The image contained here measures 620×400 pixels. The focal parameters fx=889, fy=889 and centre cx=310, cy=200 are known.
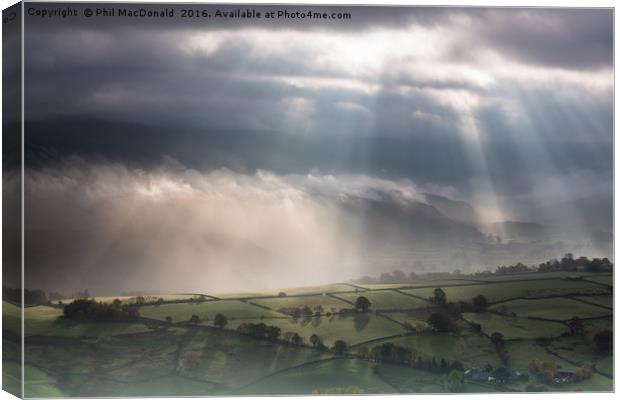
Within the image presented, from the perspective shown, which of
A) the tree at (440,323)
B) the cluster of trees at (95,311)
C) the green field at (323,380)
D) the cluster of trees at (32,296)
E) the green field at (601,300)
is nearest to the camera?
the cluster of trees at (32,296)

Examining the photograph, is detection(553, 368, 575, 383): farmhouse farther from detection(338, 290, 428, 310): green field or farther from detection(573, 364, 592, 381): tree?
detection(338, 290, 428, 310): green field

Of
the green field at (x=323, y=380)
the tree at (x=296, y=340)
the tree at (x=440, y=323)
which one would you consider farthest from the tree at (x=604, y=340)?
the tree at (x=296, y=340)

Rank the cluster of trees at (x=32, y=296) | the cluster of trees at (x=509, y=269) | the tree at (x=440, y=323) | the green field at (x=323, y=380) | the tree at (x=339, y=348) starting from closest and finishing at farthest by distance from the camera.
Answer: the cluster of trees at (x=32, y=296) < the green field at (x=323, y=380) < the tree at (x=339, y=348) < the tree at (x=440, y=323) < the cluster of trees at (x=509, y=269)

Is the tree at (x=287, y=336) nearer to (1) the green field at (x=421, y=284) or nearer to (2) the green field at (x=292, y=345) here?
(2) the green field at (x=292, y=345)

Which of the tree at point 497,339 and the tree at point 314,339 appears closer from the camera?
the tree at point 314,339

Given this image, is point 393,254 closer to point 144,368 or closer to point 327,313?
point 327,313

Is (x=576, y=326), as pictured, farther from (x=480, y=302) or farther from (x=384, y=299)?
(x=384, y=299)
